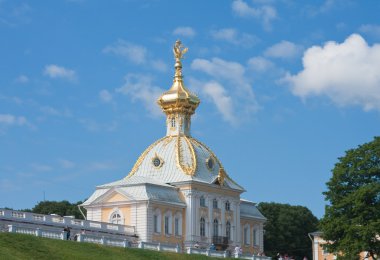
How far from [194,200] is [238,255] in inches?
380

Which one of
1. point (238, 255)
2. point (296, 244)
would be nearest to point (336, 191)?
point (238, 255)

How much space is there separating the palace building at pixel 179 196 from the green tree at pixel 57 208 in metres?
18.2

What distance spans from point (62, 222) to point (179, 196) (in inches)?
566

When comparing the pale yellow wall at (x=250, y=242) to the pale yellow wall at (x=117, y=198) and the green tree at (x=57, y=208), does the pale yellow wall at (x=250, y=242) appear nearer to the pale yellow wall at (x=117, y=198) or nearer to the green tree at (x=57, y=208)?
the pale yellow wall at (x=117, y=198)

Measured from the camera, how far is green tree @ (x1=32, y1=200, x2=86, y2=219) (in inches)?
3935

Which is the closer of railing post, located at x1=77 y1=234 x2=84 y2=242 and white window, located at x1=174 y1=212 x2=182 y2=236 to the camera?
railing post, located at x1=77 y1=234 x2=84 y2=242

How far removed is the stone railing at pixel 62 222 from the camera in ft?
205

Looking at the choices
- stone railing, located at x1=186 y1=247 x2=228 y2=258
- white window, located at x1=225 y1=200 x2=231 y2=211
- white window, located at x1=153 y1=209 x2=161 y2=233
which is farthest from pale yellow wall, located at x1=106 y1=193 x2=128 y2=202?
stone railing, located at x1=186 y1=247 x2=228 y2=258

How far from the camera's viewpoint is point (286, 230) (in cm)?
10425

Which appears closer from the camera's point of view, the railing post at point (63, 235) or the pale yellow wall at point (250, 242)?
the railing post at point (63, 235)

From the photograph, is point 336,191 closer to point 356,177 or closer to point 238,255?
point 356,177

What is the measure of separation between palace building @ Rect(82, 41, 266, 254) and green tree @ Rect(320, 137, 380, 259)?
50.3 feet

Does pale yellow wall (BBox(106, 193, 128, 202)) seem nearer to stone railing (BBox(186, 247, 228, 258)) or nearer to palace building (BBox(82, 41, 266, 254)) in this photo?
palace building (BBox(82, 41, 266, 254))

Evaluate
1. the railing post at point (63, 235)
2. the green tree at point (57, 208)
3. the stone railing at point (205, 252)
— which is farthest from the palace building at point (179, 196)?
the green tree at point (57, 208)
